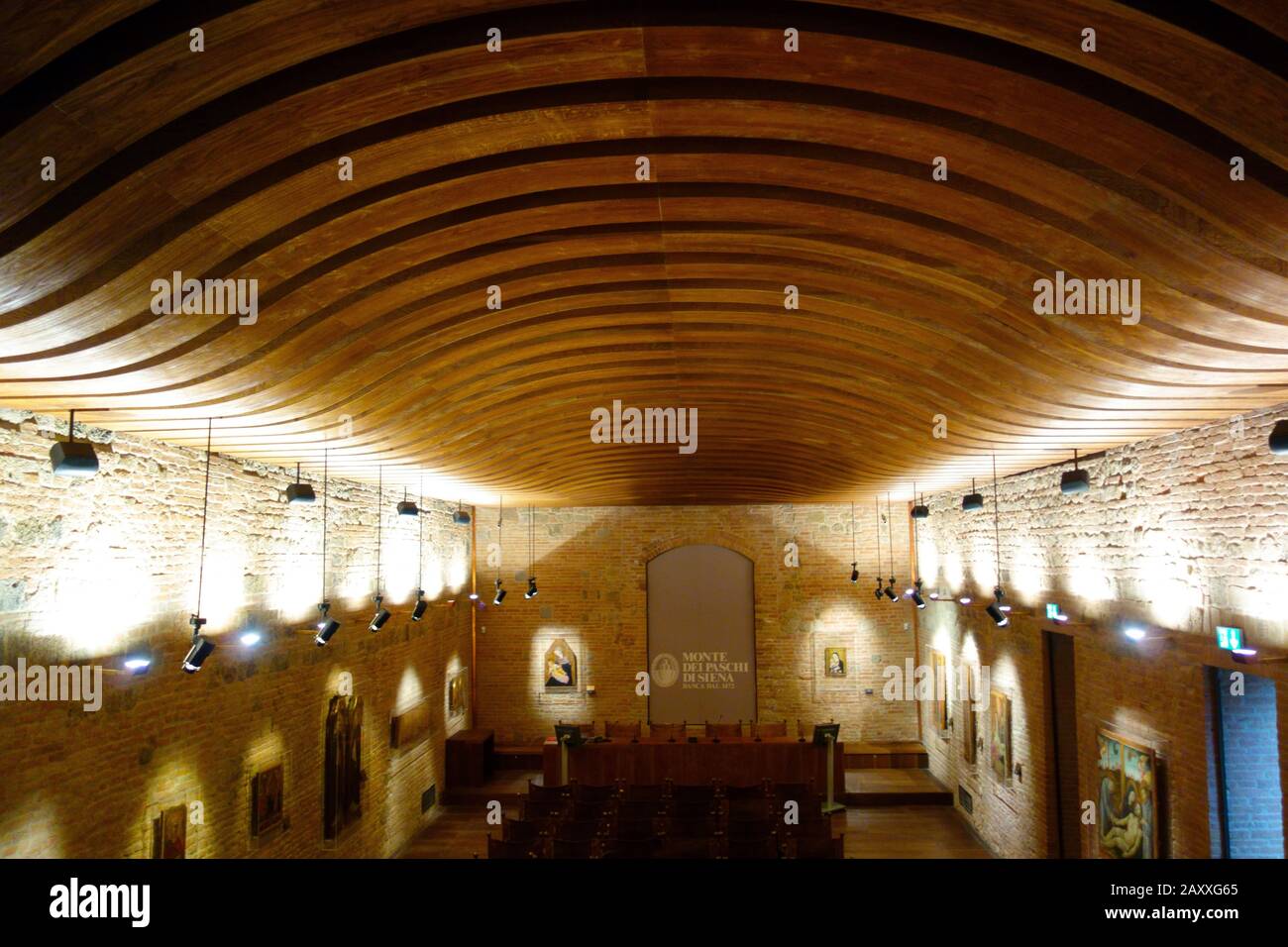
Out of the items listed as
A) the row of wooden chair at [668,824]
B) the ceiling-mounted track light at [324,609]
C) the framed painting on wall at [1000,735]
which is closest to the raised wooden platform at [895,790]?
the framed painting on wall at [1000,735]

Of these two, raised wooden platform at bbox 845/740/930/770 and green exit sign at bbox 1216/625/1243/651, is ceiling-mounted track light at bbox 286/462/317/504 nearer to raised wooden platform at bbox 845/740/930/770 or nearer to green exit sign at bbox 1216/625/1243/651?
green exit sign at bbox 1216/625/1243/651

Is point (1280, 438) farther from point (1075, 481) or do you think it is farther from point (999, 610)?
point (999, 610)

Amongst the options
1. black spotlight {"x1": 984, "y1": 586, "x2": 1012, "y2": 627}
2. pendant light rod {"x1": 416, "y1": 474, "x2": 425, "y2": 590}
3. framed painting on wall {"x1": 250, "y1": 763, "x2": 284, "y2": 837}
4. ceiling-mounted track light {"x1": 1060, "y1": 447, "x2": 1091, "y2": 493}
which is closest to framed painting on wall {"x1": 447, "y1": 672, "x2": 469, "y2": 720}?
pendant light rod {"x1": 416, "y1": 474, "x2": 425, "y2": 590}

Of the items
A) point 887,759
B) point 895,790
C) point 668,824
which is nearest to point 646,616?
point 887,759

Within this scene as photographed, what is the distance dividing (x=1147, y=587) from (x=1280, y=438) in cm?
326

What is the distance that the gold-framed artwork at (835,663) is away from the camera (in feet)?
58.5

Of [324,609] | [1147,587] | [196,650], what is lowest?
[196,650]

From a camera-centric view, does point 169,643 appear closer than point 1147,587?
Yes

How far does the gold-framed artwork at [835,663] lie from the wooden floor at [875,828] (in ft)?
7.36

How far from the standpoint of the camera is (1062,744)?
10469 millimetres

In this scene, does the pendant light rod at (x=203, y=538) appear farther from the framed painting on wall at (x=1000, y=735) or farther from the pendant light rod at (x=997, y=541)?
the framed painting on wall at (x=1000, y=735)

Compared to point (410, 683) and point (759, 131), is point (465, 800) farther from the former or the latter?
point (759, 131)
